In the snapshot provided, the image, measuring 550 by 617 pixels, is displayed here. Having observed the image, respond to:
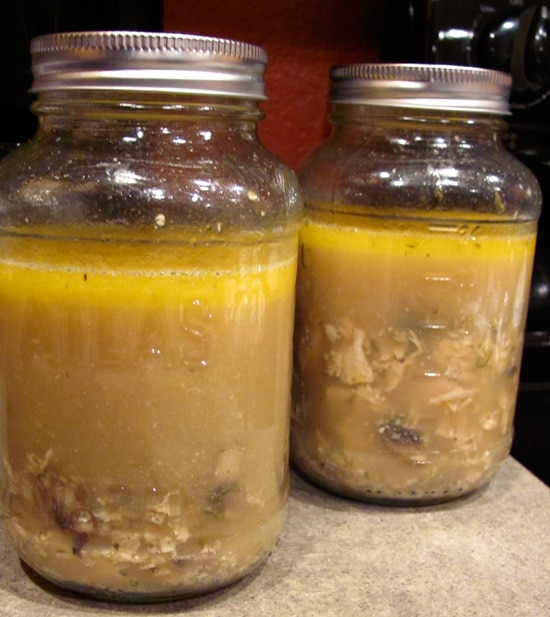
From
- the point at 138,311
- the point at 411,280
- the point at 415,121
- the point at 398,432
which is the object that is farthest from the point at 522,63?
the point at 138,311

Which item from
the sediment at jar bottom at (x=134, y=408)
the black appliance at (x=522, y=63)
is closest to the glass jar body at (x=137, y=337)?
the sediment at jar bottom at (x=134, y=408)

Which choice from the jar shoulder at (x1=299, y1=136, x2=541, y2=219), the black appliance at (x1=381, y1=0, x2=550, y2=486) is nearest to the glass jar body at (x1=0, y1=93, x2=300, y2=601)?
the jar shoulder at (x1=299, y1=136, x2=541, y2=219)

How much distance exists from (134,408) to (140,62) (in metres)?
0.24

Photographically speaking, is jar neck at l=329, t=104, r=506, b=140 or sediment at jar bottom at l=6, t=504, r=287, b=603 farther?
jar neck at l=329, t=104, r=506, b=140

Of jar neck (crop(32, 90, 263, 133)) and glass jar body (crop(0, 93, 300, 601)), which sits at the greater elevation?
jar neck (crop(32, 90, 263, 133))

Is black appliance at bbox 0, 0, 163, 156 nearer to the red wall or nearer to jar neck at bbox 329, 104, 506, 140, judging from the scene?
the red wall

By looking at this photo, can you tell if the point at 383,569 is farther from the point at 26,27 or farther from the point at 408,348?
the point at 26,27

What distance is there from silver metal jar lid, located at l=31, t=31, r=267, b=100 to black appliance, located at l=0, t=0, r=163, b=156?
0.23m

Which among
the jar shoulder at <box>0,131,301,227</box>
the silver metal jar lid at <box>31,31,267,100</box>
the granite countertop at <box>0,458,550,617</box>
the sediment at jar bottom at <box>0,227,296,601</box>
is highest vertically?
the silver metal jar lid at <box>31,31,267,100</box>

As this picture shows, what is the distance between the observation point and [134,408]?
56 centimetres

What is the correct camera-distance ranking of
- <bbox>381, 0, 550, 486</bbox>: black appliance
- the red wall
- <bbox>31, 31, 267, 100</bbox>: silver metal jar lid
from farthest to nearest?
1. the red wall
2. <bbox>381, 0, 550, 486</bbox>: black appliance
3. <bbox>31, 31, 267, 100</bbox>: silver metal jar lid

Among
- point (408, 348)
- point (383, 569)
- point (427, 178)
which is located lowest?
point (383, 569)

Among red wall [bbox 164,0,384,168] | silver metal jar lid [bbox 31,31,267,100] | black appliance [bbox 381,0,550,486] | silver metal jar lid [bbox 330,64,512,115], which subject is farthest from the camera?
red wall [bbox 164,0,384,168]

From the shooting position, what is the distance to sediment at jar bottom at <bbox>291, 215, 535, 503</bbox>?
0.71 meters
